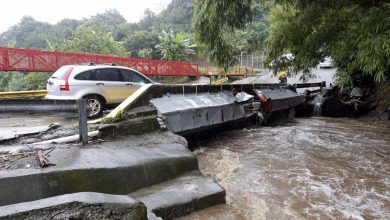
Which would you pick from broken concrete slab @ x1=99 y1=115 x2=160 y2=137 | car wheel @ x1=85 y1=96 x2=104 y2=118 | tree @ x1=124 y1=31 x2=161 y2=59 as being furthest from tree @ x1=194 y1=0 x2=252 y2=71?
tree @ x1=124 y1=31 x2=161 y2=59

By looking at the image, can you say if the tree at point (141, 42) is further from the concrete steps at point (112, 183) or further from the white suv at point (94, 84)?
the concrete steps at point (112, 183)

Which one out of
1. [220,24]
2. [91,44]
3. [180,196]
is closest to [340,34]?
[220,24]

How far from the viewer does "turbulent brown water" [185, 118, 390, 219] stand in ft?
15.9

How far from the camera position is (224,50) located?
952 centimetres

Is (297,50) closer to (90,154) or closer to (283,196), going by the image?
(283,196)

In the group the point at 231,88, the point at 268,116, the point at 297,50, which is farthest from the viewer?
the point at 268,116

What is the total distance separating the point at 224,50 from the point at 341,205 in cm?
Result: 564

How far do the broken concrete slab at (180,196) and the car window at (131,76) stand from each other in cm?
560

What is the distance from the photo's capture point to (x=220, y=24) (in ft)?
27.1

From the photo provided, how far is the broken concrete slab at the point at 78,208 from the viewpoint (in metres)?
2.63

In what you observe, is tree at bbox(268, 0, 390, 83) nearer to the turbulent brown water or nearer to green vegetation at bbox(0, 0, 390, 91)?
green vegetation at bbox(0, 0, 390, 91)

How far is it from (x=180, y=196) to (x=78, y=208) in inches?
68.4

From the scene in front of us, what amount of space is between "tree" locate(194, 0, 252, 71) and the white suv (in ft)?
8.27

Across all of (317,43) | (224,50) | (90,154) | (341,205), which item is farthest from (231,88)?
(90,154)
